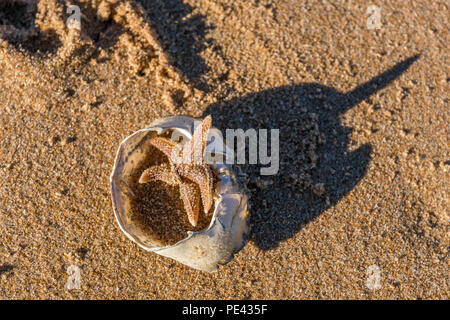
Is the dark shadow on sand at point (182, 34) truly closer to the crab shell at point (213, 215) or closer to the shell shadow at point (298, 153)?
the shell shadow at point (298, 153)

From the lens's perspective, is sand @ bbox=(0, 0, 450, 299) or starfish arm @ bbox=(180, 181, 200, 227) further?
sand @ bbox=(0, 0, 450, 299)

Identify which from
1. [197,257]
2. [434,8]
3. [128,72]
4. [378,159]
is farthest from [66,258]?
[434,8]

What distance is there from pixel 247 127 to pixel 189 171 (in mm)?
553

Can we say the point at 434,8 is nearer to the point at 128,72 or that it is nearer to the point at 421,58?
the point at 421,58

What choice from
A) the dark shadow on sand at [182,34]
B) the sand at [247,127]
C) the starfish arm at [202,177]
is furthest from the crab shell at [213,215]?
the dark shadow on sand at [182,34]

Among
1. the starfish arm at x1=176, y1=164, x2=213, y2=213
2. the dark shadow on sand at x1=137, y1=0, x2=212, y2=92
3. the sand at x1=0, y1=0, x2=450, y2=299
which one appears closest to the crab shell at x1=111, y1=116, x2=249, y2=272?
the starfish arm at x1=176, y1=164, x2=213, y2=213

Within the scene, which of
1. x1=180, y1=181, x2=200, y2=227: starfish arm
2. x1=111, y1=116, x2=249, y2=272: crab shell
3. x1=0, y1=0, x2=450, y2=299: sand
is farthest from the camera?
x1=0, y1=0, x2=450, y2=299: sand

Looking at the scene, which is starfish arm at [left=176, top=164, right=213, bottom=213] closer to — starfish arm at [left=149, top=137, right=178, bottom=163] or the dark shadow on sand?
starfish arm at [left=149, top=137, right=178, bottom=163]

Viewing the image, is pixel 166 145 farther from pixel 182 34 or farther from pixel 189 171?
pixel 182 34

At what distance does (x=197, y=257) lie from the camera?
2164 millimetres

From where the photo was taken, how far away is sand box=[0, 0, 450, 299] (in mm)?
2490

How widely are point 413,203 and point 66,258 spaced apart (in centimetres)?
219

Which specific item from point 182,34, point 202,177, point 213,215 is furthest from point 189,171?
point 182,34

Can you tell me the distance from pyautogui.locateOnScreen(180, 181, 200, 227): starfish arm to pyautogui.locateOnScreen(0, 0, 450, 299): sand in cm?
41
